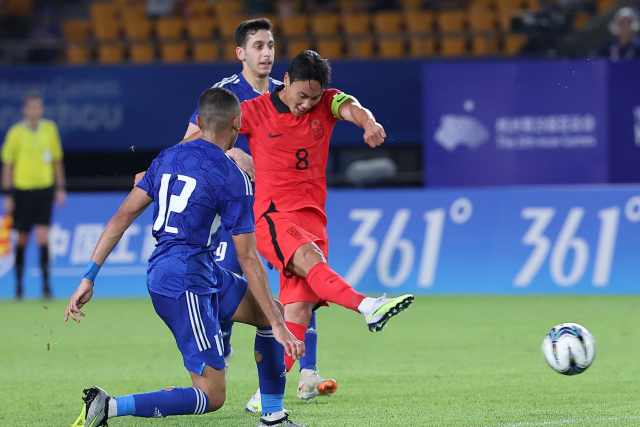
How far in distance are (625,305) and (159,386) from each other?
5993mm

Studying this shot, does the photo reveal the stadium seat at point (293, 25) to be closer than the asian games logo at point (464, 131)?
No

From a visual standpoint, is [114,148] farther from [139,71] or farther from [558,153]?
[558,153]

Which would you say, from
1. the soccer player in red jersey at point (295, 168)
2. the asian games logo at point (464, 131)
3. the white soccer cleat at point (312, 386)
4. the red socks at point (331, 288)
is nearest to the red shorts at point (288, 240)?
the soccer player in red jersey at point (295, 168)

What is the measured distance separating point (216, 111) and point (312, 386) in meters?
2.07

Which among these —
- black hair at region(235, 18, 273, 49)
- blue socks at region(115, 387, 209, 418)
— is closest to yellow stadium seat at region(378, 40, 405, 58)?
black hair at region(235, 18, 273, 49)

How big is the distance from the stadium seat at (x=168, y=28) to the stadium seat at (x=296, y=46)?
9.34ft

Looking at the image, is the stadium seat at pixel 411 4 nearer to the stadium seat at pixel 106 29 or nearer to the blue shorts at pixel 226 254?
the stadium seat at pixel 106 29

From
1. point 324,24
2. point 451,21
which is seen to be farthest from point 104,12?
point 451,21

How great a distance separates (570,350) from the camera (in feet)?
18.4

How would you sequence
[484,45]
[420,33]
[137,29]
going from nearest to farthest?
[484,45]
[420,33]
[137,29]

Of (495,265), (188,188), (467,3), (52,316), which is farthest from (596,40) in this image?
(188,188)

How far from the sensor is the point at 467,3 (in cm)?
1756

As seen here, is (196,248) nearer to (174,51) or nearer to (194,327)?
(194,327)

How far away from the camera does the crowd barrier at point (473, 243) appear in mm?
11352
